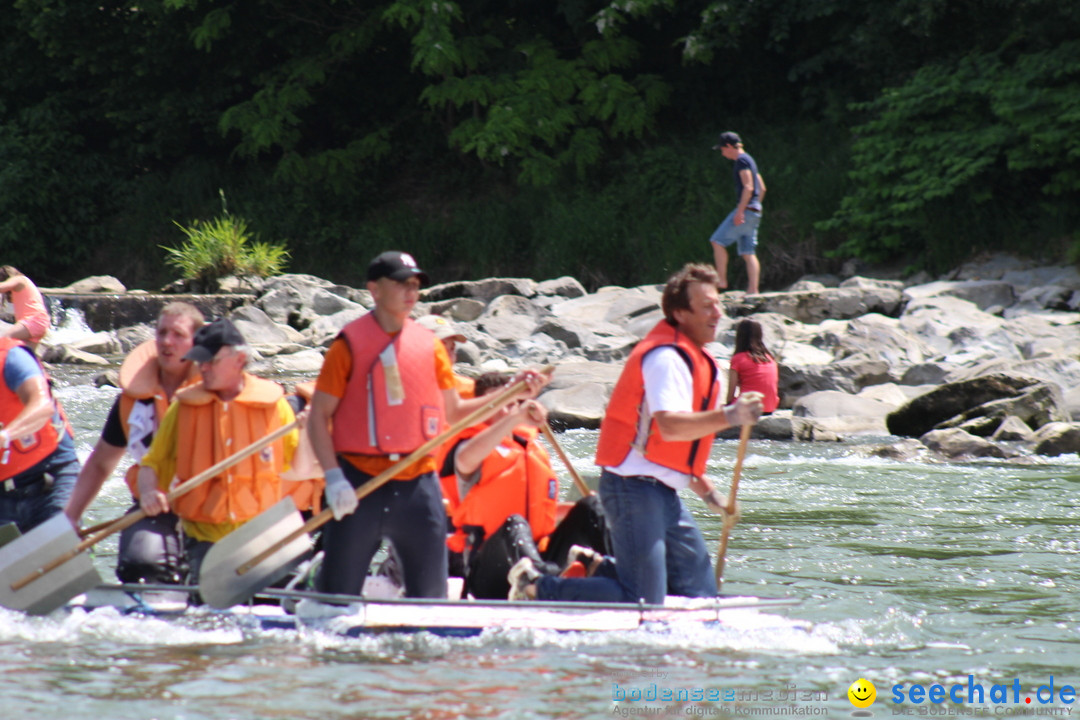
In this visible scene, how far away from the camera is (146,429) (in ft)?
16.7

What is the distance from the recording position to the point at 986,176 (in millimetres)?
16719

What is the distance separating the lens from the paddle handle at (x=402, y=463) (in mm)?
→ 4375

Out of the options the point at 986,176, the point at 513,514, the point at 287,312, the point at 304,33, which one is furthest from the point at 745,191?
the point at 304,33

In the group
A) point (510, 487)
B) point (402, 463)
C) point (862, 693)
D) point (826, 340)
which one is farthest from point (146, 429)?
point (826, 340)

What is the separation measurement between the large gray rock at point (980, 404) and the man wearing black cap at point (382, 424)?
24.1ft

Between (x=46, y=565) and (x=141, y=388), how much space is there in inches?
32.0

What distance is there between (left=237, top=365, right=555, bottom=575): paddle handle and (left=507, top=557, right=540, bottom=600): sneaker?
27.9 inches

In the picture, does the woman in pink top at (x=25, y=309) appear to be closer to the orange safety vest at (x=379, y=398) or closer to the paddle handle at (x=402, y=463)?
the paddle handle at (x=402, y=463)

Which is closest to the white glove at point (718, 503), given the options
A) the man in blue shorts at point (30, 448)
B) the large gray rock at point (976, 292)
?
the man in blue shorts at point (30, 448)

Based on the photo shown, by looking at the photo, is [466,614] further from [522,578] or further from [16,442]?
[16,442]

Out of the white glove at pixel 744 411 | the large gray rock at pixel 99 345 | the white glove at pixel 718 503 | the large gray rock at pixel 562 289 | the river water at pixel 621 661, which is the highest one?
the large gray rock at pixel 562 289

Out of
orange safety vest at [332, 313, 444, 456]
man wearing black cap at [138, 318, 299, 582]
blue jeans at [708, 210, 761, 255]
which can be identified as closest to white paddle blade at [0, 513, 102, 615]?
man wearing black cap at [138, 318, 299, 582]

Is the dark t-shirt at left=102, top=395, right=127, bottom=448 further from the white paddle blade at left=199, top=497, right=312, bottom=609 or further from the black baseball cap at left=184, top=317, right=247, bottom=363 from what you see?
the white paddle blade at left=199, top=497, right=312, bottom=609

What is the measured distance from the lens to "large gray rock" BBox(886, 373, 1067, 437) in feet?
35.4
